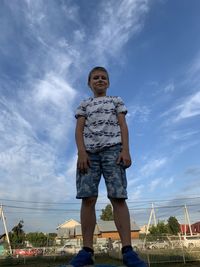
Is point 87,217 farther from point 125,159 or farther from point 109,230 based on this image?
point 109,230

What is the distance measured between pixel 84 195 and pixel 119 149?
21.3 inches

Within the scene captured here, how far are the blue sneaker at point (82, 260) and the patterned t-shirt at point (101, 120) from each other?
93cm

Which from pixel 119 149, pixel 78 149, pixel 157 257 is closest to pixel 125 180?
pixel 119 149

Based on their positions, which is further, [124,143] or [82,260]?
[124,143]

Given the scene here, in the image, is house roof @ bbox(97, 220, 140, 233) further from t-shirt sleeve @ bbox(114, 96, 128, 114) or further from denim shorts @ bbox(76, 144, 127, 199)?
denim shorts @ bbox(76, 144, 127, 199)

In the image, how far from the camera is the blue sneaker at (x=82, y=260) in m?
2.94

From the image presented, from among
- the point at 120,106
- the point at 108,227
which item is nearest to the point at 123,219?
the point at 120,106

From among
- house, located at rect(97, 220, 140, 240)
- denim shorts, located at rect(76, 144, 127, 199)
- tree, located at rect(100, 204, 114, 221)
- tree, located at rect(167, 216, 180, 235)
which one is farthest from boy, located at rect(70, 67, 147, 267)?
tree, located at rect(100, 204, 114, 221)

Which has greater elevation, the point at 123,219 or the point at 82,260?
the point at 123,219

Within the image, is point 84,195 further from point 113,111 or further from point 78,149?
point 113,111

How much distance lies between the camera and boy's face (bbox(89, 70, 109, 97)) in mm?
3834

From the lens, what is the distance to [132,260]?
9.41ft

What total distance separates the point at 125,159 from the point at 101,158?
234 mm

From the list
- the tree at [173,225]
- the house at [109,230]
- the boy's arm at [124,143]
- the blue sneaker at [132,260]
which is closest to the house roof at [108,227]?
the house at [109,230]
